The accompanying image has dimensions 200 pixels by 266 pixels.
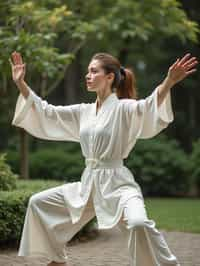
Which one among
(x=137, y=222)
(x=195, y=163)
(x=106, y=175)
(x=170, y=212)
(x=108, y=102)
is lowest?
(x=170, y=212)

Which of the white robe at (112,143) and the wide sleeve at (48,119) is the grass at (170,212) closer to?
the wide sleeve at (48,119)

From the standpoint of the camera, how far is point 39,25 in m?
10.3

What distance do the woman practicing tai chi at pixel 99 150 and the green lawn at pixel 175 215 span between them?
3944 millimetres

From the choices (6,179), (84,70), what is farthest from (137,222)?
(84,70)

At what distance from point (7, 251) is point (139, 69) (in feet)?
56.7

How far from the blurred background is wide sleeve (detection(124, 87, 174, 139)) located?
2.54 metres

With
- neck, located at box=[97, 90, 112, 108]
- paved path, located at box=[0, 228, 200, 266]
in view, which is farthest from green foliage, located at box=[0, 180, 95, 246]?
neck, located at box=[97, 90, 112, 108]

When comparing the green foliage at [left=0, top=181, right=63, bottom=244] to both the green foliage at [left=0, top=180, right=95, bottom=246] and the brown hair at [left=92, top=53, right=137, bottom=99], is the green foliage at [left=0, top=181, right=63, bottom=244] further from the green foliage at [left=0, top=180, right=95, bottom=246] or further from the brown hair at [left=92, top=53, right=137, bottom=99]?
the brown hair at [left=92, top=53, right=137, bottom=99]

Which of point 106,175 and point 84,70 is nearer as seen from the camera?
point 106,175

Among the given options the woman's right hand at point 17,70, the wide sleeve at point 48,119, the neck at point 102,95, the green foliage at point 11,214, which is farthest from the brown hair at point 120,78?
the green foliage at point 11,214

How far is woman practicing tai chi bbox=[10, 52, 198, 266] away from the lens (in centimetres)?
503

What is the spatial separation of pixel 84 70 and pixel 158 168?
7488 millimetres

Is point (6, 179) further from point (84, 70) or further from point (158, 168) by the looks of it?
point (84, 70)

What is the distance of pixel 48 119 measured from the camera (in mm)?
5734
